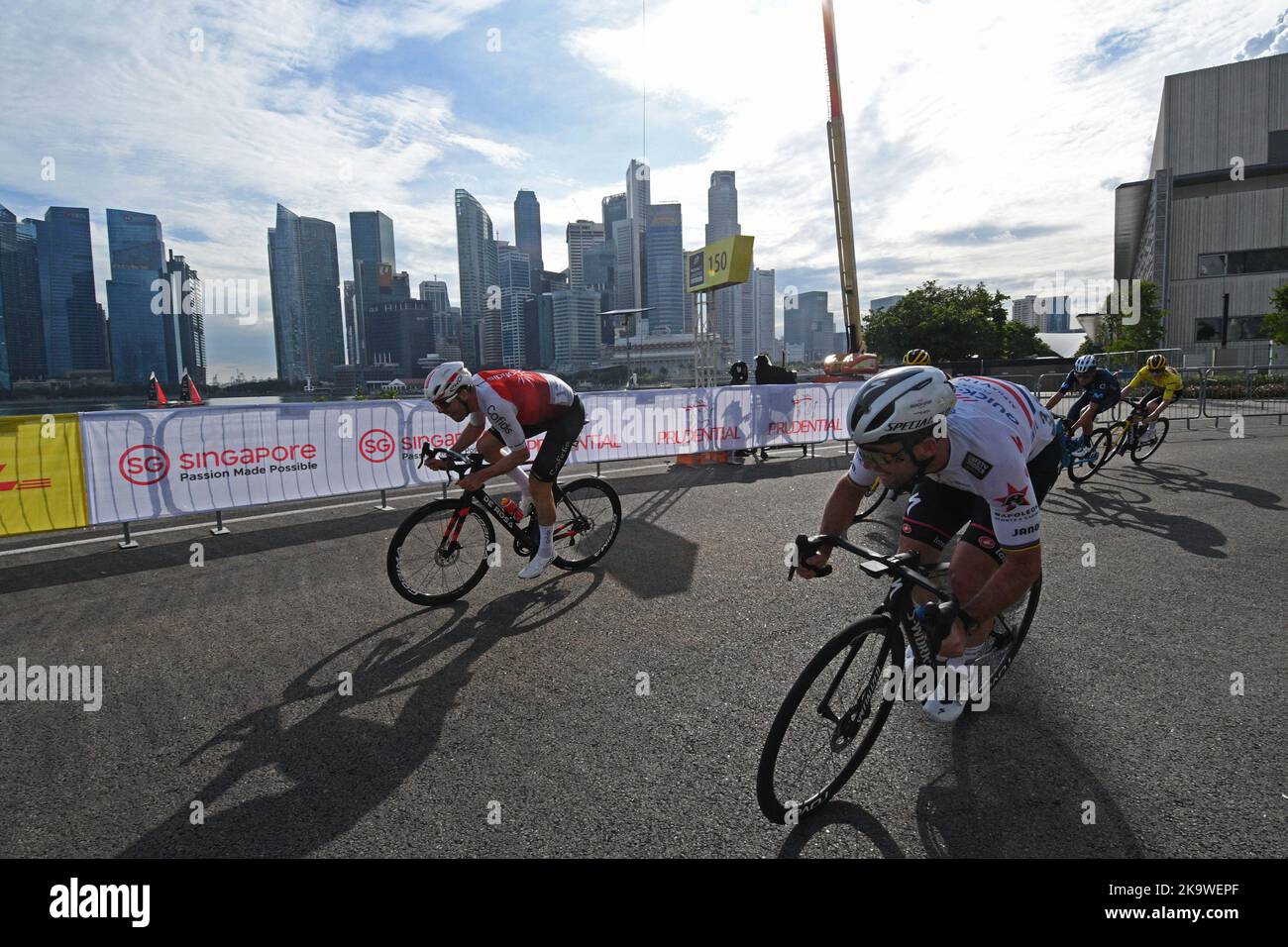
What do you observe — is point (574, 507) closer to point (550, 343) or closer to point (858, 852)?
point (858, 852)

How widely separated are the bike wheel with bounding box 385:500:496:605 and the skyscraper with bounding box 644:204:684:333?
12464 centimetres

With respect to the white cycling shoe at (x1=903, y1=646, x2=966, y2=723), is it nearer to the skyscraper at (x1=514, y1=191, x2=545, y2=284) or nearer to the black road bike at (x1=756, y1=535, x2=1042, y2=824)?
the black road bike at (x1=756, y1=535, x2=1042, y2=824)

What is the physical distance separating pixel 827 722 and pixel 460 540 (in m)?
3.44

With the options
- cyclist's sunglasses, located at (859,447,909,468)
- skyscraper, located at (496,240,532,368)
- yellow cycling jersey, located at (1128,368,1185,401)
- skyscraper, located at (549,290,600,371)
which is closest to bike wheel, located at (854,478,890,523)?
cyclist's sunglasses, located at (859,447,909,468)

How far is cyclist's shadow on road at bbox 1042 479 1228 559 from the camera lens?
6.74 metres

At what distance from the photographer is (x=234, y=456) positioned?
7.98 metres

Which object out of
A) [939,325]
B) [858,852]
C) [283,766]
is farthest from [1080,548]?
[939,325]

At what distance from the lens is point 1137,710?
11.4ft

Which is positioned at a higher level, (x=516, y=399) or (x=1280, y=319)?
(x=1280, y=319)

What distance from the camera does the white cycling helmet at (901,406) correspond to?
258 cm

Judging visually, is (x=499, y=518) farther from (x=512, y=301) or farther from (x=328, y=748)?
(x=512, y=301)

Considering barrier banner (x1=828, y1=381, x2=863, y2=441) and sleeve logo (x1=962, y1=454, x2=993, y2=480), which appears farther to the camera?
barrier banner (x1=828, y1=381, x2=863, y2=441)

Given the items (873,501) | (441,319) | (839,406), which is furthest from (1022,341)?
(873,501)
